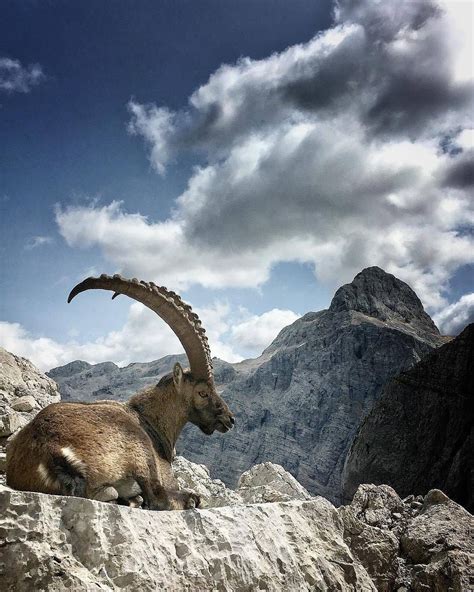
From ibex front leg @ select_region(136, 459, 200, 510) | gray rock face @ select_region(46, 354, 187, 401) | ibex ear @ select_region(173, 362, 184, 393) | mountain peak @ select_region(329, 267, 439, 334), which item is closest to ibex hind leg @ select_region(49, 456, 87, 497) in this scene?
ibex front leg @ select_region(136, 459, 200, 510)

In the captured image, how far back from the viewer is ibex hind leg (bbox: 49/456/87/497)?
3797 millimetres

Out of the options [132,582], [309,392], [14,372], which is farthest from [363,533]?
[309,392]

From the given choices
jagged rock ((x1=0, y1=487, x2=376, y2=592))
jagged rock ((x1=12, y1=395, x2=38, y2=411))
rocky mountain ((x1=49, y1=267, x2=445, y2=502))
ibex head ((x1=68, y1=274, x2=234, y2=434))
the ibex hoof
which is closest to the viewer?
jagged rock ((x1=0, y1=487, x2=376, y2=592))

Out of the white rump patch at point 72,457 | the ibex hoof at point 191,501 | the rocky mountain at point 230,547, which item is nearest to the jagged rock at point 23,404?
the ibex hoof at point 191,501

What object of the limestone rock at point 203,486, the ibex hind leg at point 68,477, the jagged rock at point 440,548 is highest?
the ibex hind leg at point 68,477

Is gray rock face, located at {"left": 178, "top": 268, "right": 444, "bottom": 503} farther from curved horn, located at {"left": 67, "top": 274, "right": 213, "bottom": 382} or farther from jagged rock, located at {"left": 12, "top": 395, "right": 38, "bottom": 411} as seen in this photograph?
curved horn, located at {"left": 67, "top": 274, "right": 213, "bottom": 382}

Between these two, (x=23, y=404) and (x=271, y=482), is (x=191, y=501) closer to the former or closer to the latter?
(x=271, y=482)

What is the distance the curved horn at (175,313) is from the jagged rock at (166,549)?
112 inches

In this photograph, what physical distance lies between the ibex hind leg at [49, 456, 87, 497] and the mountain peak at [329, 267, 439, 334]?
151413 millimetres

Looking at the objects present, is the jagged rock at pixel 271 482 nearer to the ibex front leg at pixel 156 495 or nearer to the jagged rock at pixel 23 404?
the ibex front leg at pixel 156 495

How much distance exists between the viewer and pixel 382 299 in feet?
520

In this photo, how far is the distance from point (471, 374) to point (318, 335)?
143647 millimetres

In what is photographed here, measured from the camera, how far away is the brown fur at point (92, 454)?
388 centimetres

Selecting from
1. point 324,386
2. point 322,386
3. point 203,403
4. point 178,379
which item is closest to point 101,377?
point 322,386
